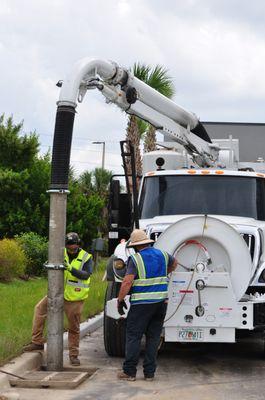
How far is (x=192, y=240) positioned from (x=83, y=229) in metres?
15.9

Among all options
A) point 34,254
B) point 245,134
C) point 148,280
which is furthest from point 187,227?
point 34,254

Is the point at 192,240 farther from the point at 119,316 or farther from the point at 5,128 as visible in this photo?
the point at 5,128

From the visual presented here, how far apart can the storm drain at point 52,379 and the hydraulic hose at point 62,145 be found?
2.27m

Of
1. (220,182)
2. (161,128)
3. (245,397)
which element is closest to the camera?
(245,397)

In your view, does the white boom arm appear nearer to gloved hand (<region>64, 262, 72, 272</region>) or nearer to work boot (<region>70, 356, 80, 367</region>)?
gloved hand (<region>64, 262, 72, 272</region>)

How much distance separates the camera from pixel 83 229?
83.5 ft

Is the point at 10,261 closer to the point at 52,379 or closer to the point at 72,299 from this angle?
the point at 72,299

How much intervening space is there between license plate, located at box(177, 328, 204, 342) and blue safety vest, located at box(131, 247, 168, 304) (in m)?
0.75

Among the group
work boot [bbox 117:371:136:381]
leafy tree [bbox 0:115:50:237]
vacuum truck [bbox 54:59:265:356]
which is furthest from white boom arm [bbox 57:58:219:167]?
leafy tree [bbox 0:115:50:237]

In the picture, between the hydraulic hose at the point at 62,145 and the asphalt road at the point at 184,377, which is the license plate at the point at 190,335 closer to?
the asphalt road at the point at 184,377

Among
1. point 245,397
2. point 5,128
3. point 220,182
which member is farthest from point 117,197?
point 5,128

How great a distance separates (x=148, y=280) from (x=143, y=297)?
8.1 inches

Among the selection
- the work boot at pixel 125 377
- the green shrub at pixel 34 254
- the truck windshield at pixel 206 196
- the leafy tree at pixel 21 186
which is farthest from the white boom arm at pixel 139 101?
the leafy tree at pixel 21 186

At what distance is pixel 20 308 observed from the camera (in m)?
13.1
